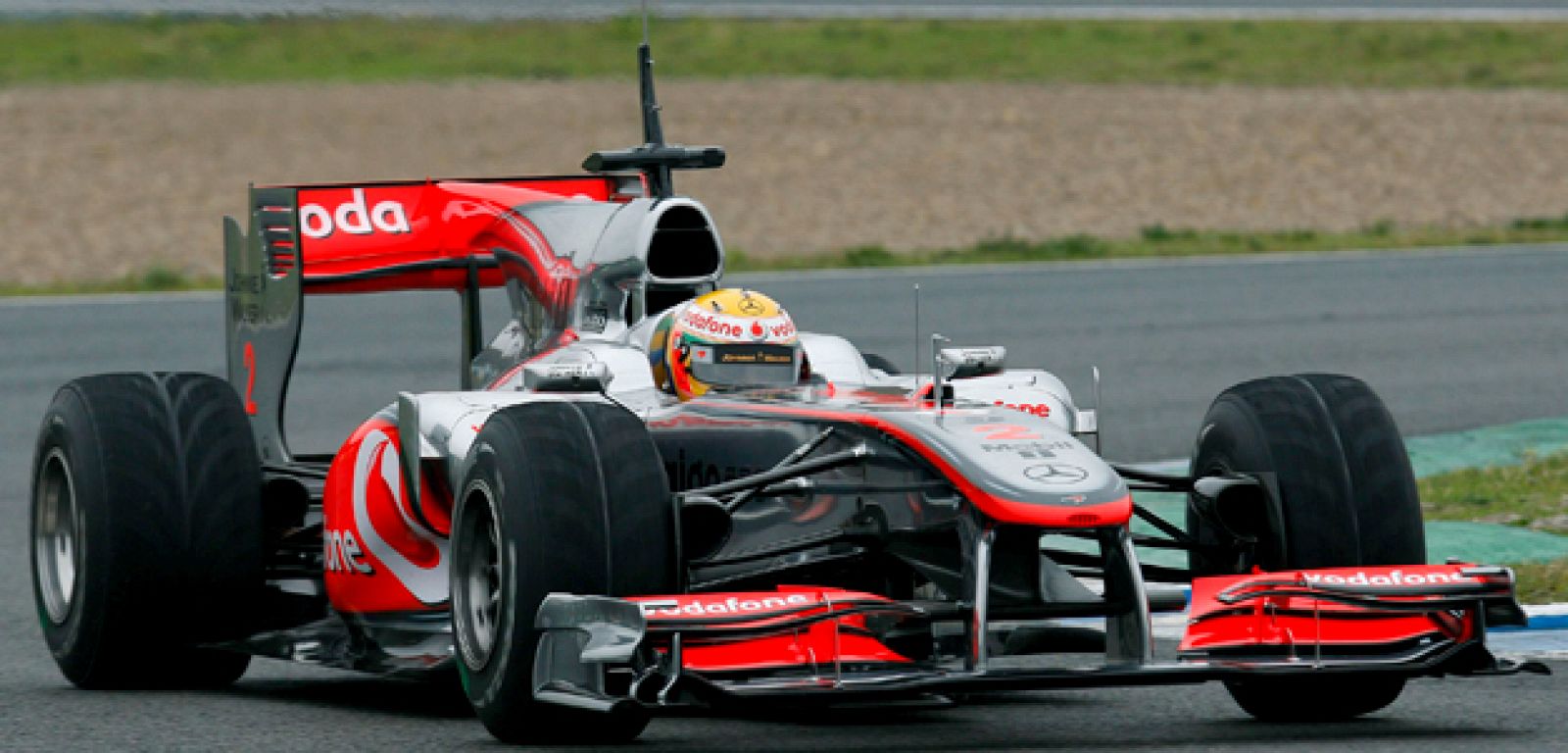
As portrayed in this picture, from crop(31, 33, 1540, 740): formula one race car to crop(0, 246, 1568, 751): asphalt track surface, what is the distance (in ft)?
0.80

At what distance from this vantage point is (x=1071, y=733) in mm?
8250

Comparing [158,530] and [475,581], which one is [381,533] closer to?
[158,530]

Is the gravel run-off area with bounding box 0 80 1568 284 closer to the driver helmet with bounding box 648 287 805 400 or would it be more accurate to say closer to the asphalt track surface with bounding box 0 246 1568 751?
the asphalt track surface with bounding box 0 246 1568 751

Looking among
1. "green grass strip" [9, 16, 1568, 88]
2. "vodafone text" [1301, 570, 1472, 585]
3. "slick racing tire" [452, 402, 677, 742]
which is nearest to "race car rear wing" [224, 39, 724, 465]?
"slick racing tire" [452, 402, 677, 742]

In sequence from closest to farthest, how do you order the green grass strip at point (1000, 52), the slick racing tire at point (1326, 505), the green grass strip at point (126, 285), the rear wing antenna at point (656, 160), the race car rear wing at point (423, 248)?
the slick racing tire at point (1326, 505) → the race car rear wing at point (423, 248) → the rear wing antenna at point (656, 160) → the green grass strip at point (126, 285) → the green grass strip at point (1000, 52)

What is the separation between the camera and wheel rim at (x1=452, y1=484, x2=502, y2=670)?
26.9ft

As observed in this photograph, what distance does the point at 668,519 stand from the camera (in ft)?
25.8

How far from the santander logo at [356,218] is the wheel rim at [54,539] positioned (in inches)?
60.9

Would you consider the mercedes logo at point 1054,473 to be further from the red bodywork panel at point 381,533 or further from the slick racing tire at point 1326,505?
the red bodywork panel at point 381,533

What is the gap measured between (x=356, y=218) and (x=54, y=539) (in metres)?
1.83

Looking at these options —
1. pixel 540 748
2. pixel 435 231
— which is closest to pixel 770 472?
pixel 540 748

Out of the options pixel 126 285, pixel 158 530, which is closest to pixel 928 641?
pixel 158 530

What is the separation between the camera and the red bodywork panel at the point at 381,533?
9273 millimetres

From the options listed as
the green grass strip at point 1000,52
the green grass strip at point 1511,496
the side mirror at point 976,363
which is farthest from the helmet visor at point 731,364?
the green grass strip at point 1000,52
